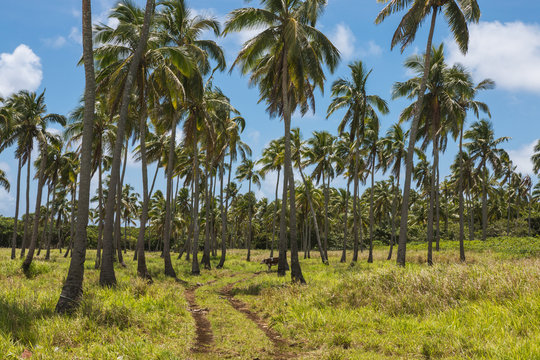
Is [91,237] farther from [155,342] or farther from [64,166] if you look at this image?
[155,342]

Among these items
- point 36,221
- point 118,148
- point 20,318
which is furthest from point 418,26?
point 36,221

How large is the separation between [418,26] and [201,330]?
17.4m

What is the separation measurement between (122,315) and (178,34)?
16626 mm

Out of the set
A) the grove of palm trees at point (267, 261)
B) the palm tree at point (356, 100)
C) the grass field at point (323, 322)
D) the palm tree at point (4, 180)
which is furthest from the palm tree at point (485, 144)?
the palm tree at point (4, 180)

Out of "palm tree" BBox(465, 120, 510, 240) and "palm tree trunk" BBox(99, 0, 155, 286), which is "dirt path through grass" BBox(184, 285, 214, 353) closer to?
"palm tree trunk" BBox(99, 0, 155, 286)

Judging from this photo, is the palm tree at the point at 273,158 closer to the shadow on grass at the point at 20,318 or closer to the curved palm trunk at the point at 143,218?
the curved palm trunk at the point at 143,218

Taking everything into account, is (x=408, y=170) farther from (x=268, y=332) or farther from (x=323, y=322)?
(x=268, y=332)

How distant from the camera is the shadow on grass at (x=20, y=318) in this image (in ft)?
19.7

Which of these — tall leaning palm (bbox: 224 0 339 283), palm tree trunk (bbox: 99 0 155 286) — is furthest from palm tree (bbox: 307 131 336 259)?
palm tree trunk (bbox: 99 0 155 286)

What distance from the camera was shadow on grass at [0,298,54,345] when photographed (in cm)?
600

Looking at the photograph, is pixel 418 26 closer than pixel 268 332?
No

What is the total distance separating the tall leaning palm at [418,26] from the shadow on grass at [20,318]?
14478mm

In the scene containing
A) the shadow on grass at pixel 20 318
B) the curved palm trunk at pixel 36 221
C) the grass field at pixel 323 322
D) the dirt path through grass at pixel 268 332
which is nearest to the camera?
the grass field at pixel 323 322

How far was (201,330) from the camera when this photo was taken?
26.2 feet
